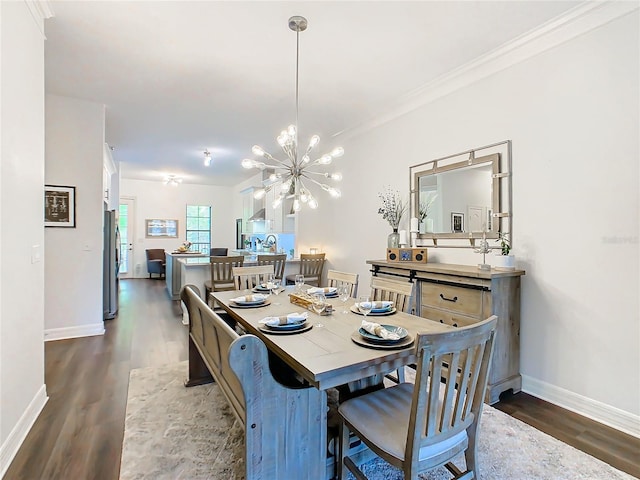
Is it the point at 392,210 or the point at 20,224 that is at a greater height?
the point at 392,210

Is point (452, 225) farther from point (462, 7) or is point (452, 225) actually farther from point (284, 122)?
point (284, 122)

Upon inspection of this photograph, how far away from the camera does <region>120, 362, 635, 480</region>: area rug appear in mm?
1777

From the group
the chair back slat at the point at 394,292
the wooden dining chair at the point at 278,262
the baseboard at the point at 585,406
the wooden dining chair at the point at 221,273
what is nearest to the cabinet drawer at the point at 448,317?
the chair back slat at the point at 394,292

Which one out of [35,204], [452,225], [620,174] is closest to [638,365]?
[620,174]

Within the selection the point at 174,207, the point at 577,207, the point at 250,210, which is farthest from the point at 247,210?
the point at 577,207

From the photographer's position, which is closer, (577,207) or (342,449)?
(342,449)

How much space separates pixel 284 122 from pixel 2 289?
3.64 m

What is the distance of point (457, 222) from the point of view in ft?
10.9

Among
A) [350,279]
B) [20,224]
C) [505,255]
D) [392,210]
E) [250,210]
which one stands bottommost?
[350,279]

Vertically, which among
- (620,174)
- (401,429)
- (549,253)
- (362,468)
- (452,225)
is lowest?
(362,468)

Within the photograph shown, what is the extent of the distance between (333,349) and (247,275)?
195cm

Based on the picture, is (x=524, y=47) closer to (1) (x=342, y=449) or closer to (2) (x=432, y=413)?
(2) (x=432, y=413)

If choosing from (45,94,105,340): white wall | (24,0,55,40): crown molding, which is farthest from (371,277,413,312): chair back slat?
(45,94,105,340): white wall

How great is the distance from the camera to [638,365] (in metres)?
2.14
